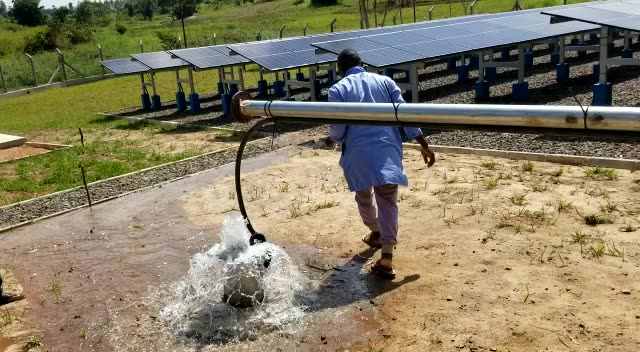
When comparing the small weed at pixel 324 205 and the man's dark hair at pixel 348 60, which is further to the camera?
the small weed at pixel 324 205

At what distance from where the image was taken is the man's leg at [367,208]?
194 inches

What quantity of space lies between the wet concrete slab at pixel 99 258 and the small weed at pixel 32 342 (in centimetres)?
5

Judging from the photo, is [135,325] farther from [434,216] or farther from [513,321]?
[434,216]

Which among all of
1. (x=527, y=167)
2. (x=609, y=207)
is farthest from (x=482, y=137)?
(x=609, y=207)

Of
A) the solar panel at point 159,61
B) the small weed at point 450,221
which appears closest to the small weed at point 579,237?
the small weed at point 450,221

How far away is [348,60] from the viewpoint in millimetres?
4590

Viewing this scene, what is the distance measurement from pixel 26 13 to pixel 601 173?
50.6 meters

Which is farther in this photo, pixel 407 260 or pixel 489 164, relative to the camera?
pixel 489 164

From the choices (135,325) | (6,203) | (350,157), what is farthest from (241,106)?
(6,203)

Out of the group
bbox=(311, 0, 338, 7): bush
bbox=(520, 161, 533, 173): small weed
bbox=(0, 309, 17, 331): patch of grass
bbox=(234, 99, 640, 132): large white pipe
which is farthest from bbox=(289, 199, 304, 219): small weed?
bbox=(311, 0, 338, 7): bush

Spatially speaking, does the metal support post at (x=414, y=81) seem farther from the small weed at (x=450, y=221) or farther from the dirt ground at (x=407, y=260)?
the small weed at (x=450, y=221)

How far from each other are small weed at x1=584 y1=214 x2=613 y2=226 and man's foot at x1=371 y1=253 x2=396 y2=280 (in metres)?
1.89

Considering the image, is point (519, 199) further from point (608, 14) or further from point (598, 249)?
point (608, 14)

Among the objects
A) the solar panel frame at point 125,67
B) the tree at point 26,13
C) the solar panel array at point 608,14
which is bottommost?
the solar panel frame at point 125,67
